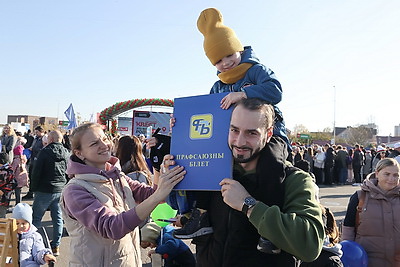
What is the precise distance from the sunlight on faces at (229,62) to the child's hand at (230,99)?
0.50 m

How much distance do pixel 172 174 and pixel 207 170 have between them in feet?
0.69

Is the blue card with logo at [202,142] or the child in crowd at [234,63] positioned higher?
the child in crowd at [234,63]

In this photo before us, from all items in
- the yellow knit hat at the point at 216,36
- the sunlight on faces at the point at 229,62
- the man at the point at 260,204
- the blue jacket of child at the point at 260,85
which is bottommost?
the man at the point at 260,204

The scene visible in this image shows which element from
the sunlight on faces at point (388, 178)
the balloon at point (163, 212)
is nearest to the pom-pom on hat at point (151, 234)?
the balloon at point (163, 212)

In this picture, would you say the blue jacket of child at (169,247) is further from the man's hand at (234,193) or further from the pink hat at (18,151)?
the pink hat at (18,151)

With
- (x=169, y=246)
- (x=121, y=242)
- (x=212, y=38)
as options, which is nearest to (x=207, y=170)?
(x=212, y=38)

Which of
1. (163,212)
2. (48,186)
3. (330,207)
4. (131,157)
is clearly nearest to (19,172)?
(48,186)

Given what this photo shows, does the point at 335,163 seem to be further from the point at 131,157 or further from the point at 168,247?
the point at 168,247

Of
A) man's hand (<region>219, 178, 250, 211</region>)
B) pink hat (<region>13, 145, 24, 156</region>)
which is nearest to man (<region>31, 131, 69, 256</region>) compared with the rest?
pink hat (<region>13, 145, 24, 156</region>)

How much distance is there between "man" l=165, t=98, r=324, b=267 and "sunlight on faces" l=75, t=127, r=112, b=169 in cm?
114

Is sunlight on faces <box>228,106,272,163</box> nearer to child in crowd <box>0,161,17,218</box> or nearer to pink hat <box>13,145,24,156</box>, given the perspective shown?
child in crowd <box>0,161,17,218</box>

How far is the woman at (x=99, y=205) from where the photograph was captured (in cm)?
239

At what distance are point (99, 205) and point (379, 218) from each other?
107 inches

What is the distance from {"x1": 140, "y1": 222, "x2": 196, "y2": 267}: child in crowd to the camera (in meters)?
3.78
